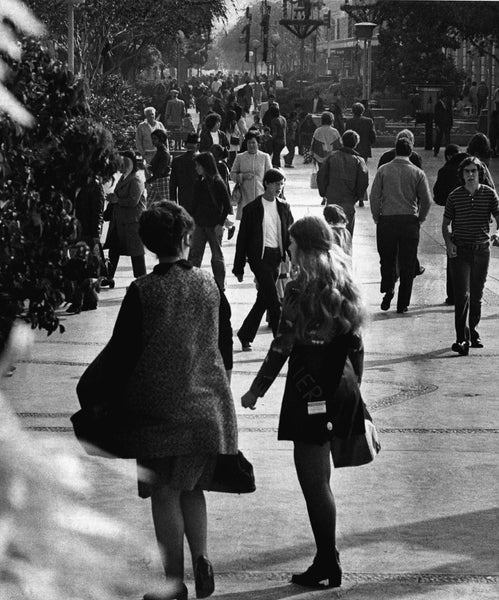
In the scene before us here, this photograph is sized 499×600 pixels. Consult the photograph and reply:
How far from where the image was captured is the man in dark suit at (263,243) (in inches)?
459

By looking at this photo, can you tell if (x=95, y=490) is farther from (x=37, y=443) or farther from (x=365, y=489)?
(x=37, y=443)

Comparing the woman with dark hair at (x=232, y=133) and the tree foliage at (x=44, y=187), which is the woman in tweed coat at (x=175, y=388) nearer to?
the tree foliage at (x=44, y=187)

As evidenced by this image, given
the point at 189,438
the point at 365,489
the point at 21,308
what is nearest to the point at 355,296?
the point at 189,438

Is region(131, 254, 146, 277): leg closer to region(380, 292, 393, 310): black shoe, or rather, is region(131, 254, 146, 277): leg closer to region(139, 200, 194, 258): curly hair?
region(380, 292, 393, 310): black shoe

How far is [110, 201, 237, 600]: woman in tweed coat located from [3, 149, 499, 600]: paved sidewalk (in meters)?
0.22

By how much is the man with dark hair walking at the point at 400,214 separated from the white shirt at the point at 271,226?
248 centimetres

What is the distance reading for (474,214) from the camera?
11844 millimetres

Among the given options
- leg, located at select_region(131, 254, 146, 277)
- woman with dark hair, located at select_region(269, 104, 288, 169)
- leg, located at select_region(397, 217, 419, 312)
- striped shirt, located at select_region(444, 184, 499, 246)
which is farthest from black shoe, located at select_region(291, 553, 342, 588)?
woman with dark hair, located at select_region(269, 104, 288, 169)

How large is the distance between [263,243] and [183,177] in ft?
13.3

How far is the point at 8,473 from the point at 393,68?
51697 millimetres

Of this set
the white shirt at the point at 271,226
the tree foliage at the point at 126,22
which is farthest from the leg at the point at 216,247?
the tree foliage at the point at 126,22

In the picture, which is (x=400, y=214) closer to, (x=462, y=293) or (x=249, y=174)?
(x=462, y=293)

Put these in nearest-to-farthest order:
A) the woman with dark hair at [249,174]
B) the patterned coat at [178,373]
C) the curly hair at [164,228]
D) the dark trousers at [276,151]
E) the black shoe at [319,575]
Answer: the patterned coat at [178,373], the curly hair at [164,228], the black shoe at [319,575], the woman with dark hair at [249,174], the dark trousers at [276,151]

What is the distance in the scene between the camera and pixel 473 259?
1183 centimetres
